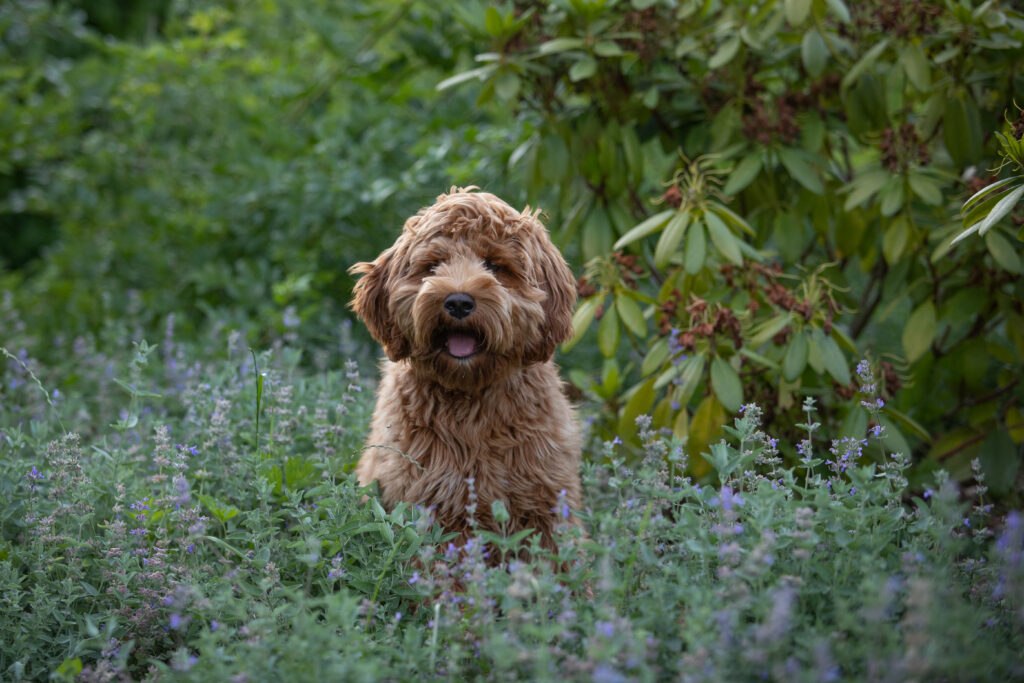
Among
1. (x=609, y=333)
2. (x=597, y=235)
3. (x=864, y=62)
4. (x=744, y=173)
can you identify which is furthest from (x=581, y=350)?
(x=864, y=62)

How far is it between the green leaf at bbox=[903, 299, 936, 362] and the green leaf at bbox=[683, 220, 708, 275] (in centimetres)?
112

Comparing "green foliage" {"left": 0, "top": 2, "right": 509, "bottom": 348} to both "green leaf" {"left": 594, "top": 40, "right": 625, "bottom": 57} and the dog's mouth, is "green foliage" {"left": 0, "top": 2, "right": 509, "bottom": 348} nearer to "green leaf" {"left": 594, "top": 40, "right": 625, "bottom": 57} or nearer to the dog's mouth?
"green leaf" {"left": 594, "top": 40, "right": 625, "bottom": 57}

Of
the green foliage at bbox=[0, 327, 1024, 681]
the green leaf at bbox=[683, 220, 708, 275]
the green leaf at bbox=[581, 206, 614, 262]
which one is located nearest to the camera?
the green foliage at bbox=[0, 327, 1024, 681]

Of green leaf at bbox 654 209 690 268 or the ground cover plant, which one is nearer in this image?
the ground cover plant

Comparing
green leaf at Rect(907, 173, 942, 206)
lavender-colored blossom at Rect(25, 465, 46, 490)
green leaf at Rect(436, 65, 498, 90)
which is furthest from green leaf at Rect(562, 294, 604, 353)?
lavender-colored blossom at Rect(25, 465, 46, 490)

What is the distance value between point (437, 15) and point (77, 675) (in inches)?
203

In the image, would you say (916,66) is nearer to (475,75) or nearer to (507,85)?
(507,85)

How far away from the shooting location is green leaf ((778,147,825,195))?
4.07 m

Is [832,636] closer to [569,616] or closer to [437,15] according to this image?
[569,616]

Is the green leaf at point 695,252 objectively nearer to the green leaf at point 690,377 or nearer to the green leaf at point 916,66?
the green leaf at point 690,377

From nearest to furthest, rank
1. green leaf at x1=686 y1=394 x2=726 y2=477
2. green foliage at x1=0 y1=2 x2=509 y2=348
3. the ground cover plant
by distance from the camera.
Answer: the ground cover plant < green leaf at x1=686 y1=394 x2=726 y2=477 < green foliage at x1=0 y1=2 x2=509 y2=348

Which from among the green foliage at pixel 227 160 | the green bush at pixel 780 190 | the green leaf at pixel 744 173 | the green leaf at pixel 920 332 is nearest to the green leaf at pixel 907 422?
the green bush at pixel 780 190

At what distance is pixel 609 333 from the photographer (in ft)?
12.9

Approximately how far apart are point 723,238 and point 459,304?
1214 mm
